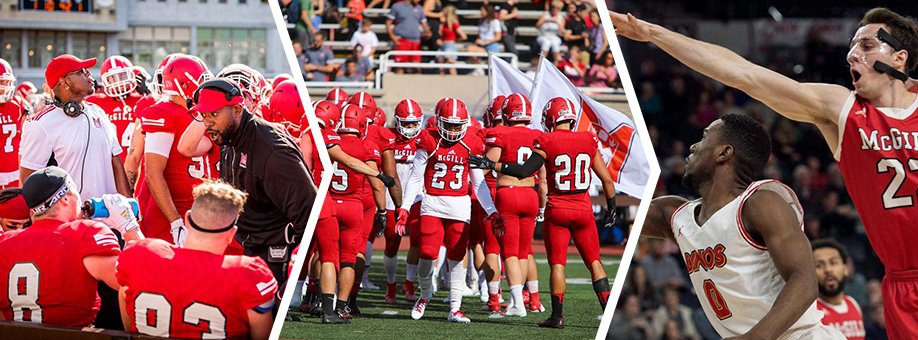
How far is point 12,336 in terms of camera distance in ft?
13.2

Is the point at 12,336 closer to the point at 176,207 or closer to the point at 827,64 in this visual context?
the point at 176,207

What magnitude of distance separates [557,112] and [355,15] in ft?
27.0

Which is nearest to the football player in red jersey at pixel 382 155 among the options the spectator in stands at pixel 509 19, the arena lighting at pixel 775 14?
the spectator in stands at pixel 509 19

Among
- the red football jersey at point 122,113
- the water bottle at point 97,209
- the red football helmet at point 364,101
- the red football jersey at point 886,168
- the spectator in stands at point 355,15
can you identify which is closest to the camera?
the red football jersey at point 886,168

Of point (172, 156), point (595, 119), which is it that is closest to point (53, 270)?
point (172, 156)

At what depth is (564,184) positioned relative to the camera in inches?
221

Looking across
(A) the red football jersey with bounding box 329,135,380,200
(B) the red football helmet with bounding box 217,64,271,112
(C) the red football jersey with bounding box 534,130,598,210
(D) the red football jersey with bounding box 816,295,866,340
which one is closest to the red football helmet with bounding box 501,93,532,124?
(C) the red football jersey with bounding box 534,130,598,210

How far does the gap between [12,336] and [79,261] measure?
14.2 inches

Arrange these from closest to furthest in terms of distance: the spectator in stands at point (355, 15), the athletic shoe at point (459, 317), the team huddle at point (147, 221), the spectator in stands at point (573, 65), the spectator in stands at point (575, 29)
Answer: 1. the team huddle at point (147, 221)
2. the athletic shoe at point (459, 317)
3. the spectator in stands at point (573, 65)
4. the spectator in stands at point (355, 15)
5. the spectator in stands at point (575, 29)

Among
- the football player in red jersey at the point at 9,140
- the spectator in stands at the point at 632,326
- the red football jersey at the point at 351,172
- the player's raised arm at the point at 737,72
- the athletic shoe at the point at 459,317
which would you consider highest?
the player's raised arm at the point at 737,72

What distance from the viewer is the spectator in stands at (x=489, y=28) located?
13359 mm

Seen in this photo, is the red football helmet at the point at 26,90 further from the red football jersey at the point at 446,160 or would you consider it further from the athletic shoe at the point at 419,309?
the red football jersey at the point at 446,160

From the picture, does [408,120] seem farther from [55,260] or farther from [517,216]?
[55,260]

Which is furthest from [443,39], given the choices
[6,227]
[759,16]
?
[6,227]
